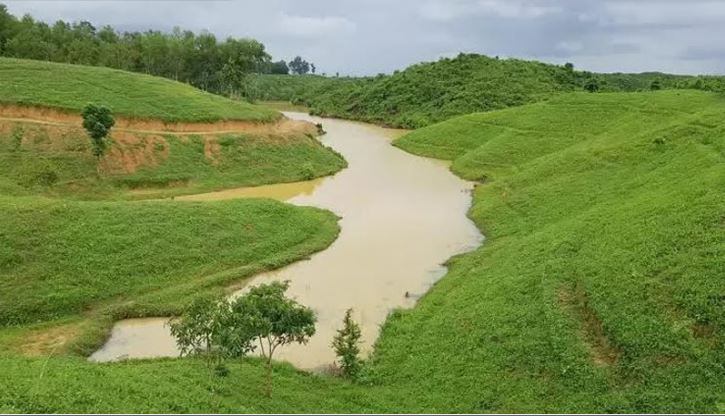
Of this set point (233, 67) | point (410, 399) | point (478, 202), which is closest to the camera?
point (410, 399)

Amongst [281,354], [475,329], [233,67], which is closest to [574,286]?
[475,329]

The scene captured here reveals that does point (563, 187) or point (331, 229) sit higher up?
point (563, 187)

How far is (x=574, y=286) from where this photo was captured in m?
19.2

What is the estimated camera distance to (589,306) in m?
17.7

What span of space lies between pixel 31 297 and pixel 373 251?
1379cm

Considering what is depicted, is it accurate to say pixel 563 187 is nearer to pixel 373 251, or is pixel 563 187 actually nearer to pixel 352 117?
pixel 373 251

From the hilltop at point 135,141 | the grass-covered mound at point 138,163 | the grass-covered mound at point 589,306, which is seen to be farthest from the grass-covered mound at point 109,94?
the grass-covered mound at point 589,306

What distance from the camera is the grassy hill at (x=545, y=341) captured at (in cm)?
1389

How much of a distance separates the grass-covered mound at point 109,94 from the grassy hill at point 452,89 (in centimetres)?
2906

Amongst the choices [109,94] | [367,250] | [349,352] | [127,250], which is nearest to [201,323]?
[349,352]

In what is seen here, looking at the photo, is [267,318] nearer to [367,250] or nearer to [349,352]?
[349,352]

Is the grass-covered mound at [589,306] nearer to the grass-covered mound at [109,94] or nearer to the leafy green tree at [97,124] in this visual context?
the leafy green tree at [97,124]

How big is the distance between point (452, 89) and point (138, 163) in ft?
159

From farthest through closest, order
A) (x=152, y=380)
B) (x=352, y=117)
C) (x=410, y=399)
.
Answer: (x=352, y=117), (x=410, y=399), (x=152, y=380)
